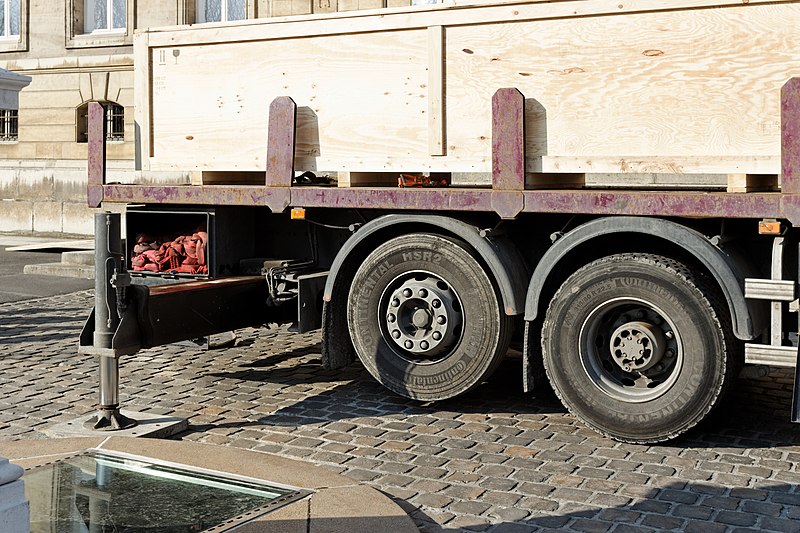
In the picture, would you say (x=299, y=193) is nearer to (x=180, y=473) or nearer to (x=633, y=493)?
(x=180, y=473)

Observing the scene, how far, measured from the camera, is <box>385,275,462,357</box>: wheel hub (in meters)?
7.43

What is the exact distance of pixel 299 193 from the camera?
7840mm

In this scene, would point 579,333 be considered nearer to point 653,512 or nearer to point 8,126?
point 653,512

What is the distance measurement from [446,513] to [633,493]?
1.01m

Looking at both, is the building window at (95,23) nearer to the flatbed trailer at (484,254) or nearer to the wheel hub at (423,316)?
→ the flatbed trailer at (484,254)

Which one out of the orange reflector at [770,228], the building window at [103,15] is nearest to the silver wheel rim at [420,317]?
the orange reflector at [770,228]

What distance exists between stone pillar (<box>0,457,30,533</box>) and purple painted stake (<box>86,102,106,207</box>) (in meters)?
4.75

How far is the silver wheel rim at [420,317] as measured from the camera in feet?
24.4

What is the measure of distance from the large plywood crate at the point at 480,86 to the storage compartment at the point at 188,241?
1.21 ft

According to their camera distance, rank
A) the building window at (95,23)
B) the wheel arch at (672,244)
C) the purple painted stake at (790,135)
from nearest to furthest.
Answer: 1. the purple painted stake at (790,135)
2. the wheel arch at (672,244)
3. the building window at (95,23)

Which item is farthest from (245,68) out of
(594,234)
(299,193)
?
(594,234)

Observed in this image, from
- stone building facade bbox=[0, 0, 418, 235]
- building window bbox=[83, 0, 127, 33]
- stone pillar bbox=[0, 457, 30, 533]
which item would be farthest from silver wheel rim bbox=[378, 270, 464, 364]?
building window bbox=[83, 0, 127, 33]

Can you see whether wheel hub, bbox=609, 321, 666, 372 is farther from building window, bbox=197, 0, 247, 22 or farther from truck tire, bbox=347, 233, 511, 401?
building window, bbox=197, 0, 247, 22

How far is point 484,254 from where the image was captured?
7203 millimetres
